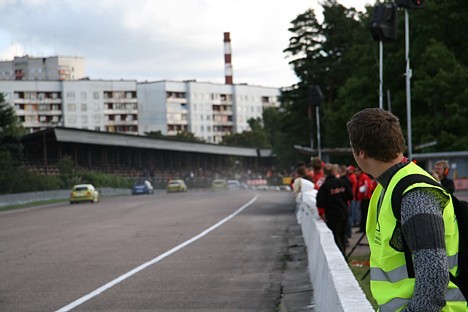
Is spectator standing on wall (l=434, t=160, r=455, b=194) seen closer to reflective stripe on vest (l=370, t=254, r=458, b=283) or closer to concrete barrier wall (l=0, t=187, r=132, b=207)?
reflective stripe on vest (l=370, t=254, r=458, b=283)

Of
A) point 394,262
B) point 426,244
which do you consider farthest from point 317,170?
point 426,244

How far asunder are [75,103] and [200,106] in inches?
1177

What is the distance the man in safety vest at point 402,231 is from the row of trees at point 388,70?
54441mm

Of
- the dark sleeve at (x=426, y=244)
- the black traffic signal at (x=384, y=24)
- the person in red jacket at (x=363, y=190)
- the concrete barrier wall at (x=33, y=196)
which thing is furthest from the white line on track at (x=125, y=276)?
the concrete barrier wall at (x=33, y=196)

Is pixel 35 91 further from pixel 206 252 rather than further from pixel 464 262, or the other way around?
pixel 464 262

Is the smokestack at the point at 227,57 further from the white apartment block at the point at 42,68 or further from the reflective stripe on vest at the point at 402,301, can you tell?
the reflective stripe on vest at the point at 402,301

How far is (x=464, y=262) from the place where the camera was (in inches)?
140

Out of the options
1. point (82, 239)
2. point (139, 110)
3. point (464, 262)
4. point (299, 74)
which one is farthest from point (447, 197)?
point (139, 110)

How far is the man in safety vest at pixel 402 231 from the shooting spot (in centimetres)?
338

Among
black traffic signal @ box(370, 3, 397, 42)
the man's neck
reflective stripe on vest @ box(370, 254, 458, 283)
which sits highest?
black traffic signal @ box(370, 3, 397, 42)

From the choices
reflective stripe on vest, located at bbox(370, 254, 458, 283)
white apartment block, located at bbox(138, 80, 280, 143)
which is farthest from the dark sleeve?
white apartment block, located at bbox(138, 80, 280, 143)

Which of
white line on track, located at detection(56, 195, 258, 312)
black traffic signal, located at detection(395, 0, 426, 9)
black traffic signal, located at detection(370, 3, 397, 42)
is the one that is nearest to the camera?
white line on track, located at detection(56, 195, 258, 312)

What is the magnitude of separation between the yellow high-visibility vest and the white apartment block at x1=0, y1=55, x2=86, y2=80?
16266 centimetres

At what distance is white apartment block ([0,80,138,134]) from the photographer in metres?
153
